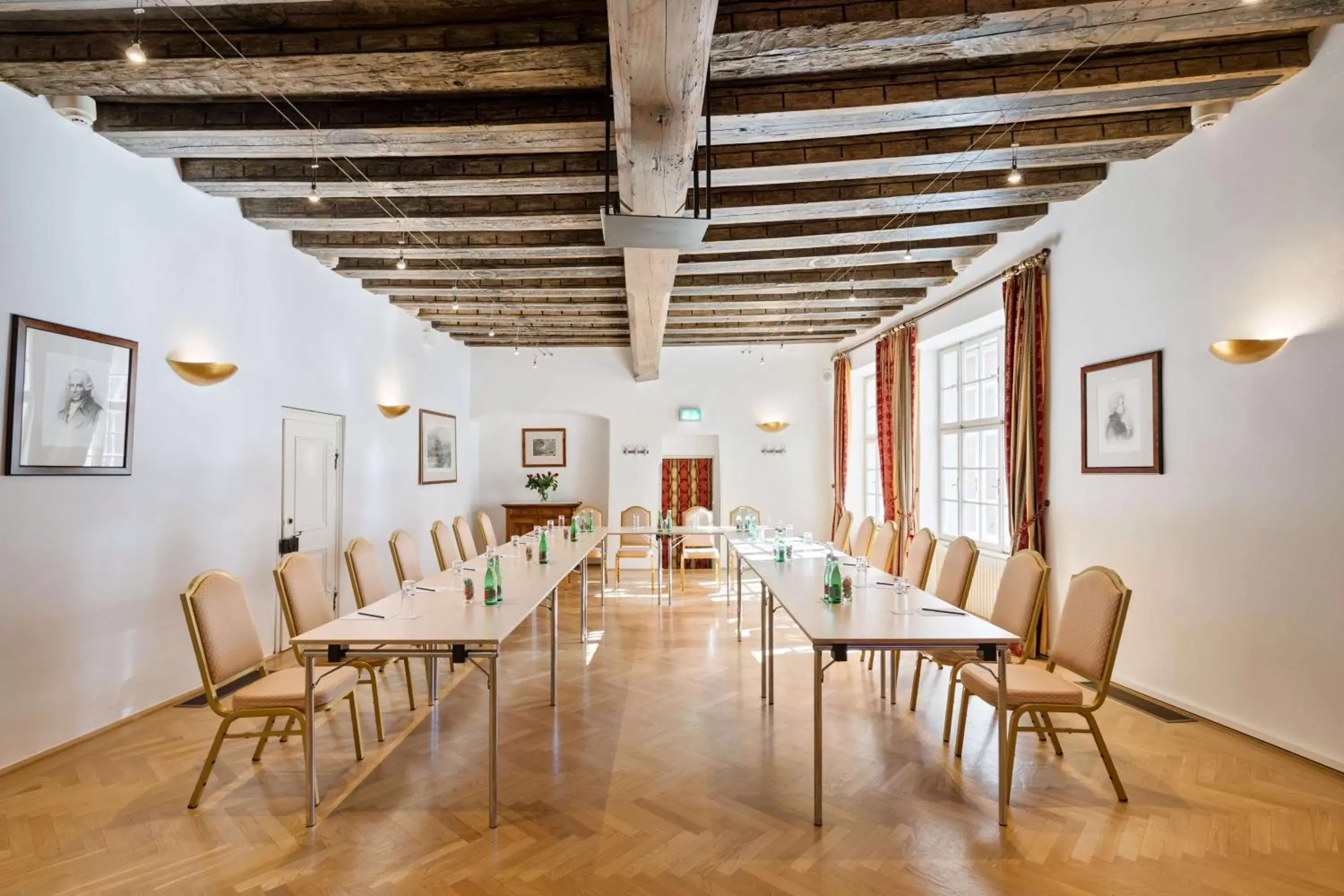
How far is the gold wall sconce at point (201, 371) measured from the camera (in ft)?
14.4

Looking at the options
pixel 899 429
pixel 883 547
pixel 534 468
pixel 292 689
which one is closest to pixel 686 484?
pixel 534 468

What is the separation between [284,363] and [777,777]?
470 cm

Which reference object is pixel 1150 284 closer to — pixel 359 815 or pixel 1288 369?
pixel 1288 369

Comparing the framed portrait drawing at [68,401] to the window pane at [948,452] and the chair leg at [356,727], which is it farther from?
the window pane at [948,452]

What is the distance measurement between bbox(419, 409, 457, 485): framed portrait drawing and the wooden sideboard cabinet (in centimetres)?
91

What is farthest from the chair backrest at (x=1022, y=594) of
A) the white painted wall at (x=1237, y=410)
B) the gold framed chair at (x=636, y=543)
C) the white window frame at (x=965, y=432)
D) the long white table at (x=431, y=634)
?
the gold framed chair at (x=636, y=543)

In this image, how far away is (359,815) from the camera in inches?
114

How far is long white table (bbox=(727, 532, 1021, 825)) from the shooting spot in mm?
2846

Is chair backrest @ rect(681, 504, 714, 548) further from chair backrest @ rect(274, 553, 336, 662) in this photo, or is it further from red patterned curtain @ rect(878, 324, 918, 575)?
chair backrest @ rect(274, 553, 336, 662)

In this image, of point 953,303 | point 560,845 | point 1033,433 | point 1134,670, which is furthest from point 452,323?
point 1134,670

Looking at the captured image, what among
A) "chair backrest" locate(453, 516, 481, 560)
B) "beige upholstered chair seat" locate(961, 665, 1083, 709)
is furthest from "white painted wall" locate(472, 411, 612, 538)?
"beige upholstered chair seat" locate(961, 665, 1083, 709)

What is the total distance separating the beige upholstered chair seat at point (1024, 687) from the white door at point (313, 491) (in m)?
4.93

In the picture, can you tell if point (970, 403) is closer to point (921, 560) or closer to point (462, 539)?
point (921, 560)

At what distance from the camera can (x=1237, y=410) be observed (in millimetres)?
3764
